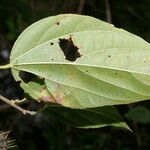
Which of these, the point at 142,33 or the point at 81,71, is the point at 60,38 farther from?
the point at 142,33

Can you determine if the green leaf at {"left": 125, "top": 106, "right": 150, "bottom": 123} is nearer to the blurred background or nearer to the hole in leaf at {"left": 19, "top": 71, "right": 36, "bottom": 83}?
the blurred background

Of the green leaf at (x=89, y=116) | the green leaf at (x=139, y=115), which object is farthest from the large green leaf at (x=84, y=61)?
the green leaf at (x=139, y=115)

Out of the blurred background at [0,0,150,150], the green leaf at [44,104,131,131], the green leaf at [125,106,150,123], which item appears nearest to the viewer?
the green leaf at [44,104,131,131]

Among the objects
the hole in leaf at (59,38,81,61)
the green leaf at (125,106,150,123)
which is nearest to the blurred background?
the green leaf at (125,106,150,123)

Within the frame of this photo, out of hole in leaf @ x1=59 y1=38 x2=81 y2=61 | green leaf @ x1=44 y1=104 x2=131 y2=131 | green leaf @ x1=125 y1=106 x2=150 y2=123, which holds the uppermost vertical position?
hole in leaf @ x1=59 y1=38 x2=81 y2=61

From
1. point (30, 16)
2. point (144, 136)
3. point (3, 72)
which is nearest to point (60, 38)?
point (30, 16)

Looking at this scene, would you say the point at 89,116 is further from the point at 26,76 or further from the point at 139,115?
the point at 139,115

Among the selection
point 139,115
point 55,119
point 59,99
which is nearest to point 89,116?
point 59,99
